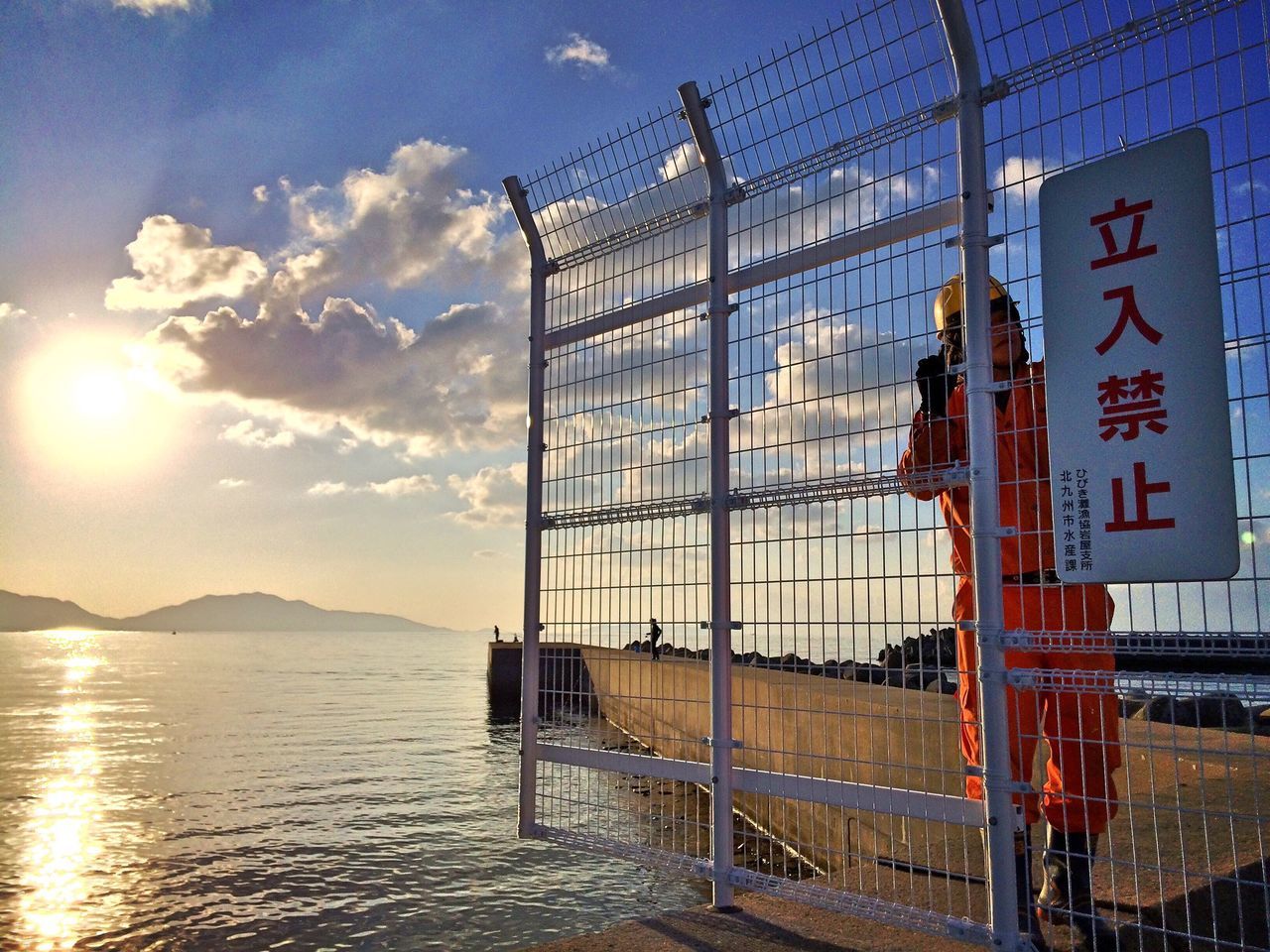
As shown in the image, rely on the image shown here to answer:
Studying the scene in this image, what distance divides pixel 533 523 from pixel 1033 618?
122 inches

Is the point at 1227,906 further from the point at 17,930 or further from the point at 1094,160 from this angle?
the point at 17,930

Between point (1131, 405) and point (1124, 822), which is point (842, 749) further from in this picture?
point (1131, 405)

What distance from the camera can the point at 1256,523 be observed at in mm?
2680

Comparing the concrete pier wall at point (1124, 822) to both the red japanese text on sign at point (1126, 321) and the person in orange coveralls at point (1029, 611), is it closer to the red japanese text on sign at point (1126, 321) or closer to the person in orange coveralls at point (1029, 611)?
the person in orange coveralls at point (1029, 611)

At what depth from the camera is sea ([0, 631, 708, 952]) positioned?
22.7 ft

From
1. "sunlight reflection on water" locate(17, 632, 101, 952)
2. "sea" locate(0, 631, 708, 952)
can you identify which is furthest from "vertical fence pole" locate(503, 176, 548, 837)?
"sunlight reflection on water" locate(17, 632, 101, 952)

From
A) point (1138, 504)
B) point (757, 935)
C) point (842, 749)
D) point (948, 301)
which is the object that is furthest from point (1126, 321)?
point (842, 749)

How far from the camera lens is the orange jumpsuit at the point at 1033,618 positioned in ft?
11.1

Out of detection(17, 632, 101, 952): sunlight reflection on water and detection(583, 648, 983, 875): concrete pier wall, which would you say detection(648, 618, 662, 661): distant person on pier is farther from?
detection(17, 632, 101, 952): sunlight reflection on water

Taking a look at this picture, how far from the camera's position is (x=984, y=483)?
3.41m

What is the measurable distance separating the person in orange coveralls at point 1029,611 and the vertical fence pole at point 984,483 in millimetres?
97

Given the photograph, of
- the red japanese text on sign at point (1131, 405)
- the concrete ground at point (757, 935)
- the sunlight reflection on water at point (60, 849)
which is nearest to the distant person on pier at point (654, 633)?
the concrete ground at point (757, 935)

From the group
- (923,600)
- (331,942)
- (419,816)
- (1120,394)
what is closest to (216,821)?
(419,816)

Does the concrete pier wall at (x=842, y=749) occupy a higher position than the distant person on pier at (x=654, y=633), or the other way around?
the distant person on pier at (x=654, y=633)
